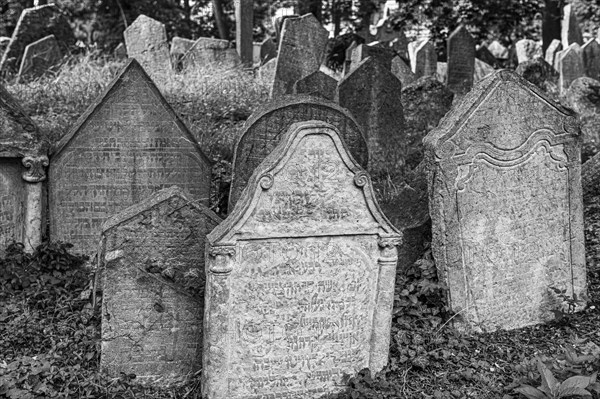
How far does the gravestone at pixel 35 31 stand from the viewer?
1369cm

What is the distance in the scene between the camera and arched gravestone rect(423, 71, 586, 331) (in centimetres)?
502

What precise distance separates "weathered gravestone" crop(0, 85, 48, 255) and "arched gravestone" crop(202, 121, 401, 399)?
105 inches

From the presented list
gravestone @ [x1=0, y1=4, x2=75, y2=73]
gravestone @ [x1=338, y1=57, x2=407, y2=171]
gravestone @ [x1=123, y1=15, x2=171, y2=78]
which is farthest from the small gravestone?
gravestone @ [x1=0, y1=4, x2=75, y2=73]

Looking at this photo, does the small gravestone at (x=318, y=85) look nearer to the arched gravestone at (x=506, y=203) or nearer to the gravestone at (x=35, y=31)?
the arched gravestone at (x=506, y=203)

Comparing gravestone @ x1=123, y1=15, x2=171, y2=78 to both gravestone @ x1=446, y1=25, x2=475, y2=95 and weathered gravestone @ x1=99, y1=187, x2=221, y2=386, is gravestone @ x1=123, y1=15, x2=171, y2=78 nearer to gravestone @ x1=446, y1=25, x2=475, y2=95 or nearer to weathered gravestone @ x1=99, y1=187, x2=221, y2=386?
gravestone @ x1=446, y1=25, x2=475, y2=95

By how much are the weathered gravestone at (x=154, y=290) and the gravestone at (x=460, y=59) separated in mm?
9526

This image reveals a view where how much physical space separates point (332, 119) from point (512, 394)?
2.68m

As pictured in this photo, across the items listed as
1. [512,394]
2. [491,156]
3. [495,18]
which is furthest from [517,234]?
[495,18]

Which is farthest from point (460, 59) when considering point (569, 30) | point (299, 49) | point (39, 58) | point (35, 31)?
point (35, 31)

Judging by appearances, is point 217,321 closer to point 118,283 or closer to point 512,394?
point 118,283

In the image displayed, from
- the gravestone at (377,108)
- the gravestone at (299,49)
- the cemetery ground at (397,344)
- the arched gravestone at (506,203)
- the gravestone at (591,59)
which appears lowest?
the cemetery ground at (397,344)

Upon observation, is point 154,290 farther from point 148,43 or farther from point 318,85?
point 148,43

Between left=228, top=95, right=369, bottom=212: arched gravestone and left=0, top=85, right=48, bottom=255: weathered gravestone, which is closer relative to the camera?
left=228, top=95, right=369, bottom=212: arched gravestone

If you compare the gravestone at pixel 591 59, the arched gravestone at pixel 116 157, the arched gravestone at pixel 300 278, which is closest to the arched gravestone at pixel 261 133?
the arched gravestone at pixel 116 157
